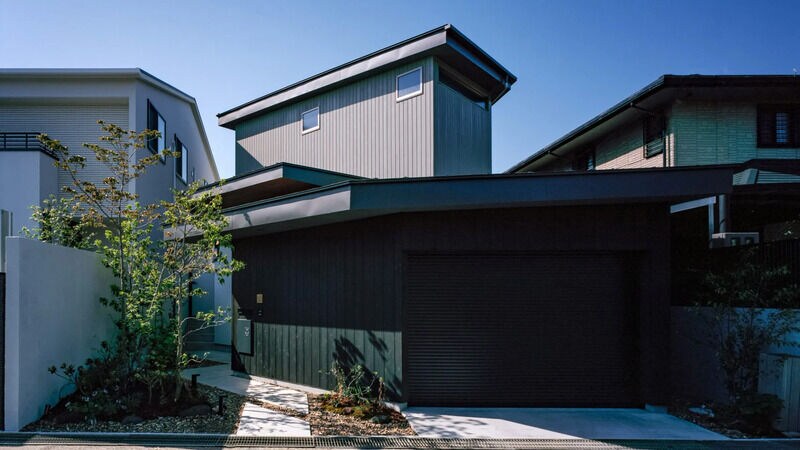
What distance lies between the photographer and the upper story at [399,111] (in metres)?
10.0

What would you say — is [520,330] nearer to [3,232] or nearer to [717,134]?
[3,232]

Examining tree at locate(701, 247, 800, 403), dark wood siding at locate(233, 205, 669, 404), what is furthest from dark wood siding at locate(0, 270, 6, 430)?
tree at locate(701, 247, 800, 403)

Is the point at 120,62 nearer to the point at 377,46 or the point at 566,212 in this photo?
the point at 377,46

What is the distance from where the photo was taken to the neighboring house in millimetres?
11430

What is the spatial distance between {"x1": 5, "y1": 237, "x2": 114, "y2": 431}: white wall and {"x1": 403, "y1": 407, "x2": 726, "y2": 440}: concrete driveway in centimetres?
475

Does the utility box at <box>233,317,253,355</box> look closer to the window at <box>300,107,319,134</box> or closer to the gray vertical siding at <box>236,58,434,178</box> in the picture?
the gray vertical siding at <box>236,58,434,178</box>

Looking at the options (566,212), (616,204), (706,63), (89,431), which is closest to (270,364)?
(89,431)

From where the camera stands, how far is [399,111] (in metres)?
10.5

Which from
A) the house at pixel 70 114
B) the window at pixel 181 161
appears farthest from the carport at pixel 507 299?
the window at pixel 181 161

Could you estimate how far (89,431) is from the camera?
233 inches

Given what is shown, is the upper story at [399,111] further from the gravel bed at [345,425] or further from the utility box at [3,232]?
the utility box at [3,232]

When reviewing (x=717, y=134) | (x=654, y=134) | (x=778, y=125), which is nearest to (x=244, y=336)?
(x=654, y=134)

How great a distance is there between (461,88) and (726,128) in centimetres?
686

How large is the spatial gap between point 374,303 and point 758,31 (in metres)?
11.1
